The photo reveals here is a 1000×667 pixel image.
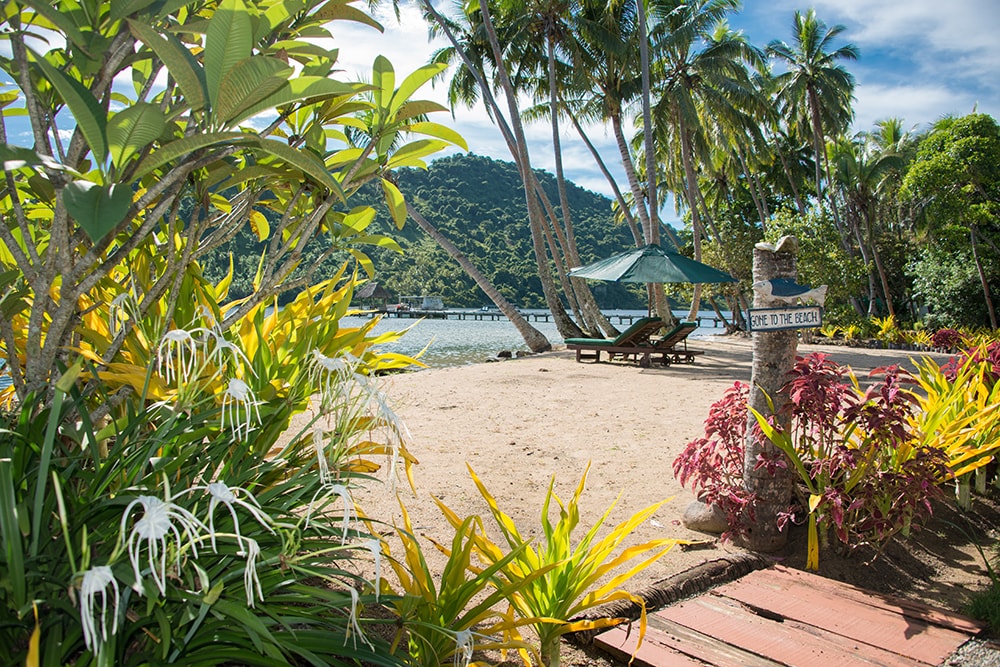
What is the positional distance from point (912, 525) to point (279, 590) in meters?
3.00

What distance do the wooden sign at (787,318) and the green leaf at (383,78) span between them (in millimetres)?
1849

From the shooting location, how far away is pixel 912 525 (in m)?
3.27

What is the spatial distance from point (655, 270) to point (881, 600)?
8.20 meters

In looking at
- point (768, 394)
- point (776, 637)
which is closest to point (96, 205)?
point (776, 637)

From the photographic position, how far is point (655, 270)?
10.4 m

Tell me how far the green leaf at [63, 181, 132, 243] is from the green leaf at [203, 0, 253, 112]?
248mm

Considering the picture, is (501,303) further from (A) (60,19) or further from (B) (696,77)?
(A) (60,19)

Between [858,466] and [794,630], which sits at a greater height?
[858,466]

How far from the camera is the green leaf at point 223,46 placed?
1.24 metres

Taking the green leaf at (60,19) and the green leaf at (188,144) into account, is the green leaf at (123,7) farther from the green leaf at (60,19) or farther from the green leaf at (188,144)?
the green leaf at (188,144)

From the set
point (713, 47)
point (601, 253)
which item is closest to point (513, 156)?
point (713, 47)

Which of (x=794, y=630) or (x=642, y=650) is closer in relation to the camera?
(x=642, y=650)

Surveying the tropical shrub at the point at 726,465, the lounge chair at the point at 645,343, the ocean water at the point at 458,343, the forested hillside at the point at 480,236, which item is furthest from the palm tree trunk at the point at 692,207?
the forested hillside at the point at 480,236

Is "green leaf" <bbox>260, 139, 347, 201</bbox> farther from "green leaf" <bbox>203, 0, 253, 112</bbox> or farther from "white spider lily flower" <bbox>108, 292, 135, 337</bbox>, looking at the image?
"white spider lily flower" <bbox>108, 292, 135, 337</bbox>
